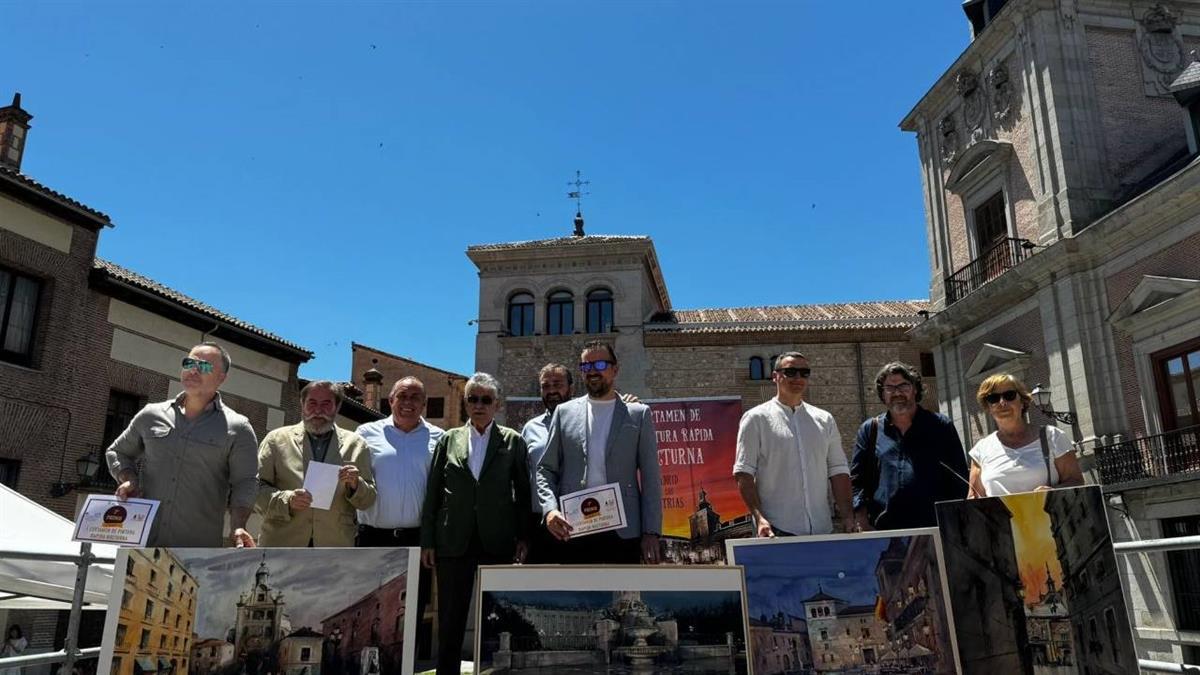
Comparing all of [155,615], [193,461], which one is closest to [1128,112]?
[193,461]

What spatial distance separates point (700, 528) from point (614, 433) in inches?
183

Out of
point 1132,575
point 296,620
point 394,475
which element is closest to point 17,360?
point 394,475

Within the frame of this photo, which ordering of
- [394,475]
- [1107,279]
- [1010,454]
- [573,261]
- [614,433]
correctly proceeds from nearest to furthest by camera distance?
[1010,454] → [614,433] → [394,475] → [1107,279] → [573,261]

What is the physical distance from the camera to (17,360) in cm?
1375

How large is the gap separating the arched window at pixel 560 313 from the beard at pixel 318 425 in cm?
2371

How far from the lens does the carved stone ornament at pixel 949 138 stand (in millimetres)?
19219

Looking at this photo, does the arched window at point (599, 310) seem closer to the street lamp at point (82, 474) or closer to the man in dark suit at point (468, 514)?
the street lamp at point (82, 474)

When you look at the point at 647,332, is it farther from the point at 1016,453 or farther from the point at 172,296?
the point at 1016,453

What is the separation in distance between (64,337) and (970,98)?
20732mm

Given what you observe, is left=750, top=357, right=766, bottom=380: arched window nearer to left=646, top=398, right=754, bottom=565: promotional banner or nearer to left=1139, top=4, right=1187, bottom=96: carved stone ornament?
left=1139, top=4, right=1187, bottom=96: carved stone ornament

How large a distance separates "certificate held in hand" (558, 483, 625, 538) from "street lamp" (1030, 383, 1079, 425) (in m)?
12.5

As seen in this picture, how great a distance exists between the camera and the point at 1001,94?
56.6 ft

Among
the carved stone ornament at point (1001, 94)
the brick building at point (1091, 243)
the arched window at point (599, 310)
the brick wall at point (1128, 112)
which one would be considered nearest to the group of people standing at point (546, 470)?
the brick building at point (1091, 243)

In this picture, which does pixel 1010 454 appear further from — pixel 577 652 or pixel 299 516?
pixel 299 516
